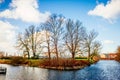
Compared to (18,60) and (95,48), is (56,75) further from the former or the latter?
(95,48)

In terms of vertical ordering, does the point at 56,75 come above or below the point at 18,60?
below

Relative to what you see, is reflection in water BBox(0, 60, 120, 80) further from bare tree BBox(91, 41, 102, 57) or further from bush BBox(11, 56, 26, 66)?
bare tree BBox(91, 41, 102, 57)

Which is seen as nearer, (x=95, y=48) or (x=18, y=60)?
(x=18, y=60)

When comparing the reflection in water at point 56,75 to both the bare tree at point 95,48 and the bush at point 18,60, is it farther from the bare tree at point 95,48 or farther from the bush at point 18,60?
the bare tree at point 95,48

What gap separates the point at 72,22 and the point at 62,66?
19.1 m

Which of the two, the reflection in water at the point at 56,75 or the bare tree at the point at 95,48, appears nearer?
the reflection in water at the point at 56,75

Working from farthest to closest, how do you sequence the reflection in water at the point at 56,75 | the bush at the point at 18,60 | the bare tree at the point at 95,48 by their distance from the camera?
1. the bare tree at the point at 95,48
2. the bush at the point at 18,60
3. the reflection in water at the point at 56,75

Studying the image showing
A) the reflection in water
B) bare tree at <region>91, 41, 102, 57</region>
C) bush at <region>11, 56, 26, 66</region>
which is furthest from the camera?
bare tree at <region>91, 41, 102, 57</region>

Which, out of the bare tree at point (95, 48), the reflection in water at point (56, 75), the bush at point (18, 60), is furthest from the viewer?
the bare tree at point (95, 48)

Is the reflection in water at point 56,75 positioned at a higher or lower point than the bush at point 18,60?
lower

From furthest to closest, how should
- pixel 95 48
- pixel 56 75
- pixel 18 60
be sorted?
pixel 95 48, pixel 18 60, pixel 56 75

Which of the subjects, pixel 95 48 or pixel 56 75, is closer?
pixel 56 75

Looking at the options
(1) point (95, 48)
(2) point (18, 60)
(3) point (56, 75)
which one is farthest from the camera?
(1) point (95, 48)

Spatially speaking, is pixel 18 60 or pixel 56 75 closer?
pixel 56 75
